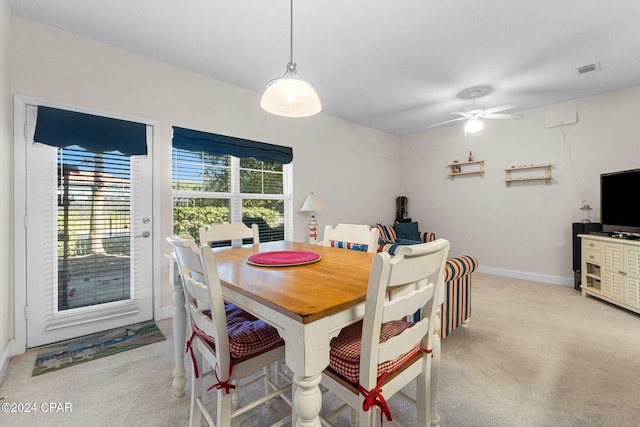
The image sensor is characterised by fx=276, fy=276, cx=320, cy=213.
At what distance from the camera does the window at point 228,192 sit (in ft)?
9.62

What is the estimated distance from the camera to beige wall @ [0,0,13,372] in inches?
73.6

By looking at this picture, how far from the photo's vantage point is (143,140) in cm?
256

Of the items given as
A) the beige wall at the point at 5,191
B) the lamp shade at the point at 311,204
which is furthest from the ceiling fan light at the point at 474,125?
the beige wall at the point at 5,191

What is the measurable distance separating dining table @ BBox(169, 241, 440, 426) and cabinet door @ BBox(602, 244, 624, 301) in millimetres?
2971

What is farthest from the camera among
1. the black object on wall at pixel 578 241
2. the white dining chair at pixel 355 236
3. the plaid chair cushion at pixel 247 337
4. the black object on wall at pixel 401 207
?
the black object on wall at pixel 401 207

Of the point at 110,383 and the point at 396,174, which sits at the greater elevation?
the point at 396,174

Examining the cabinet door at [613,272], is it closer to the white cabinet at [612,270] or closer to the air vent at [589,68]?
the white cabinet at [612,270]

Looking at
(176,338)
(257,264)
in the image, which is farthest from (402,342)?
(176,338)

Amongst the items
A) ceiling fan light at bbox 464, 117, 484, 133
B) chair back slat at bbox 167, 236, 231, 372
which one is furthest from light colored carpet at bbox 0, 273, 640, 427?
ceiling fan light at bbox 464, 117, 484, 133

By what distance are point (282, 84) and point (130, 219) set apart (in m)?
2.03

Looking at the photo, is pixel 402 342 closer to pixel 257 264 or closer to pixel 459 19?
pixel 257 264

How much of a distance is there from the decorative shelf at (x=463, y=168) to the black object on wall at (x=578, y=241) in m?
1.44

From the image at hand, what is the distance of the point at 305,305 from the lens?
88cm

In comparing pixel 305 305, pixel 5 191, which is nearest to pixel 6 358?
pixel 5 191
